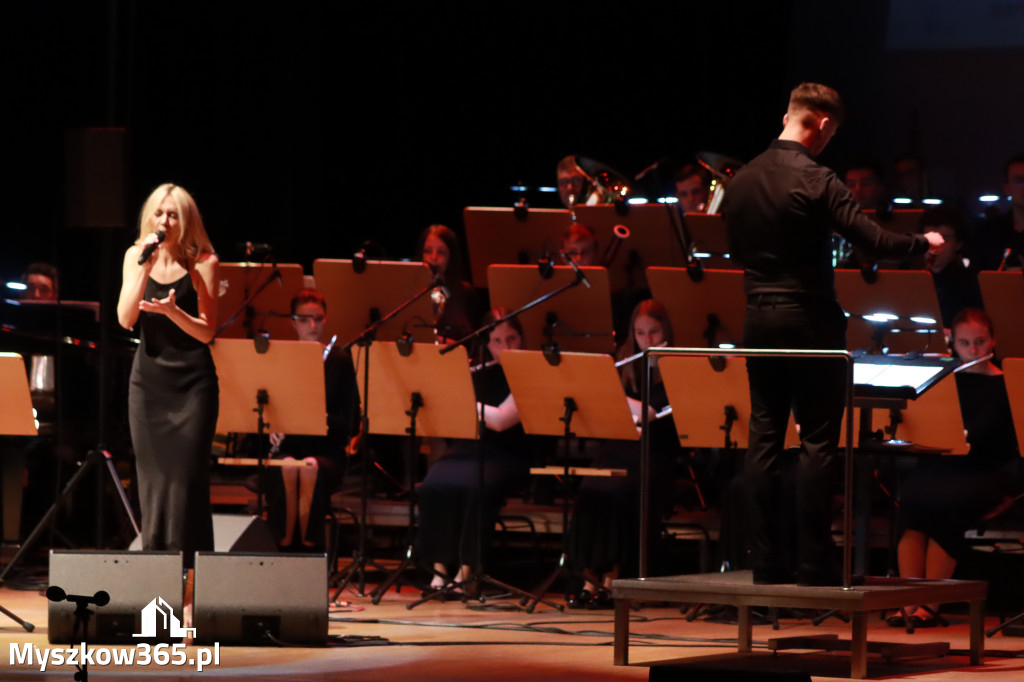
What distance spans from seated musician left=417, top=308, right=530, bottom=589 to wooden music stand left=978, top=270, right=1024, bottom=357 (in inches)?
74.9

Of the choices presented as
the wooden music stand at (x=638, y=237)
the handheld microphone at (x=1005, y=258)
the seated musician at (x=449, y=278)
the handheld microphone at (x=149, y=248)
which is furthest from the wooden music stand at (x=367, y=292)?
the handheld microphone at (x=1005, y=258)

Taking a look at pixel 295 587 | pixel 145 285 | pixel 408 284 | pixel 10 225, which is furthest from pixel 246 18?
pixel 295 587

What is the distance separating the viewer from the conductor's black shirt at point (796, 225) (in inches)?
184

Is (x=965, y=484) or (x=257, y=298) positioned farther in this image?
(x=257, y=298)

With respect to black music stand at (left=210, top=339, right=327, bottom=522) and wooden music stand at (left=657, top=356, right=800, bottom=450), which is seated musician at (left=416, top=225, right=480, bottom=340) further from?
wooden music stand at (left=657, top=356, right=800, bottom=450)

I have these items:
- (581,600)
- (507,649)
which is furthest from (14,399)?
(581,600)

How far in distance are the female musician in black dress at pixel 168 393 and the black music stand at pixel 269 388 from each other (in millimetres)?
808

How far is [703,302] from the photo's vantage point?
265 inches

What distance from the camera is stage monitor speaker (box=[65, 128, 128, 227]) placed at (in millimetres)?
6387

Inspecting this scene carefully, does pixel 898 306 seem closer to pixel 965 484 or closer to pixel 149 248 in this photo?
pixel 965 484

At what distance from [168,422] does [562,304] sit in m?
1.99

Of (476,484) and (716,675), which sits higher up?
(476,484)

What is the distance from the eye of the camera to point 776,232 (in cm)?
477

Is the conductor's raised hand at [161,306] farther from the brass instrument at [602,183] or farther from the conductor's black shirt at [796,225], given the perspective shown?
the brass instrument at [602,183]
